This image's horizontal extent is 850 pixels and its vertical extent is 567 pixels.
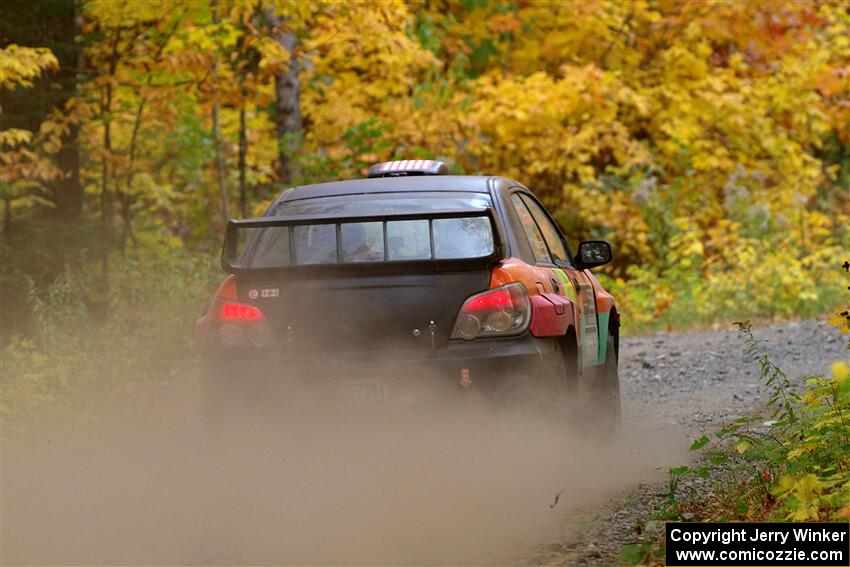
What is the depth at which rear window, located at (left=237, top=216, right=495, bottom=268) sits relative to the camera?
268 inches

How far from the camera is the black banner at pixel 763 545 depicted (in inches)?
202

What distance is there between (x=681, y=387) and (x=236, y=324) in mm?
6443

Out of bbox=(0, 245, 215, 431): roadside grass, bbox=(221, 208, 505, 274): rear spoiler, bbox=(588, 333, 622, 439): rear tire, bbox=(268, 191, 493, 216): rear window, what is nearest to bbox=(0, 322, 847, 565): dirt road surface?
bbox=(588, 333, 622, 439): rear tire

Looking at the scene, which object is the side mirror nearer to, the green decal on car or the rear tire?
the green decal on car

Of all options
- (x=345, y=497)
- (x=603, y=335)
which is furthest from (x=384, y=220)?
(x=603, y=335)

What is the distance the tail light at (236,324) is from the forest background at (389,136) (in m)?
3.42

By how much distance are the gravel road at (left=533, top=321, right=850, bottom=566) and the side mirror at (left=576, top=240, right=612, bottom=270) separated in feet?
4.57

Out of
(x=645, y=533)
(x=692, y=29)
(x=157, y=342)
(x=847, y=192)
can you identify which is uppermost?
(x=692, y=29)

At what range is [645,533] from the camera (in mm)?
5945

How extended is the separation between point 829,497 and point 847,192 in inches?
882

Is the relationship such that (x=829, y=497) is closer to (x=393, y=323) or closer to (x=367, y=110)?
(x=393, y=323)

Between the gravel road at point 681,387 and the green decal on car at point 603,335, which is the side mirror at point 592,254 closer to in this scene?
the green decal on car at point 603,335

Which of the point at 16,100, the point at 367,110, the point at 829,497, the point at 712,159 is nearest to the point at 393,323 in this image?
the point at 829,497

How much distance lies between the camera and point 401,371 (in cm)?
650
